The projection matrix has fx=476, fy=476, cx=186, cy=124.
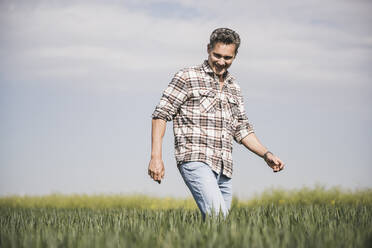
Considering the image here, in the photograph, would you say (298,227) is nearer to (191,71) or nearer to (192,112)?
(192,112)

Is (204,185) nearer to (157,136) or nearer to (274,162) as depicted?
(157,136)

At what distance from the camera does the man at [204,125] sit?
411cm

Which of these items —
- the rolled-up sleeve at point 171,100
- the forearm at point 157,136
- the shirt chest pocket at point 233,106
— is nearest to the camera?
the forearm at point 157,136

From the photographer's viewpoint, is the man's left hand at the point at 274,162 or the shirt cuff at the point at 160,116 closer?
the shirt cuff at the point at 160,116

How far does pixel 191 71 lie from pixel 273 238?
1.73 m

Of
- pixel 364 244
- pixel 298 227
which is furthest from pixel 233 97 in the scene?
pixel 364 244

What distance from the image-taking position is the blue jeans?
4039 millimetres

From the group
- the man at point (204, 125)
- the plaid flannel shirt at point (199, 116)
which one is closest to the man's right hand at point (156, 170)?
the man at point (204, 125)

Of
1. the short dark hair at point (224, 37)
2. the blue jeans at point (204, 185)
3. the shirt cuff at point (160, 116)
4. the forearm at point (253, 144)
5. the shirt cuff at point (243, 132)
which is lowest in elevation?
the blue jeans at point (204, 185)

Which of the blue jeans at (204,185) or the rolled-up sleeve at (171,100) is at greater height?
the rolled-up sleeve at (171,100)

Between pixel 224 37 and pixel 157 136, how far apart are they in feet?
3.52

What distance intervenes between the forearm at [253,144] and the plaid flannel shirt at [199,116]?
42cm

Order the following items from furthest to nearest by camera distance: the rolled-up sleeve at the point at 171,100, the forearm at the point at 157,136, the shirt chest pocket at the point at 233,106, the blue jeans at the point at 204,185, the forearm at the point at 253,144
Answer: the forearm at the point at 253,144, the shirt chest pocket at the point at 233,106, the rolled-up sleeve at the point at 171,100, the forearm at the point at 157,136, the blue jeans at the point at 204,185

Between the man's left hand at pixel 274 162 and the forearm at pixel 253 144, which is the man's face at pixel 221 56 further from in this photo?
the man's left hand at pixel 274 162
